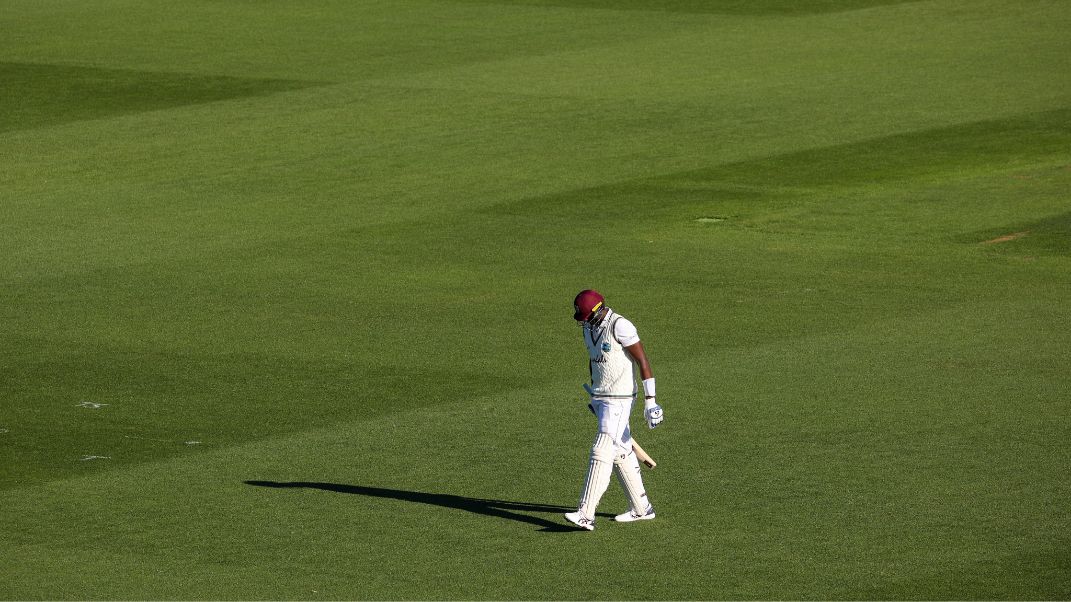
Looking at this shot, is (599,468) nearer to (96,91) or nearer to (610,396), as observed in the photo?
(610,396)

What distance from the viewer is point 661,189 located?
3353 centimetres

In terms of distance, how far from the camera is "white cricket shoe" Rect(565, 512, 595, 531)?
595 inches

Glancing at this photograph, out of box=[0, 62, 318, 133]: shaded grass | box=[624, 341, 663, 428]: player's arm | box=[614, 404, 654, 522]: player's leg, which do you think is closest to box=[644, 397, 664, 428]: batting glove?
box=[624, 341, 663, 428]: player's arm

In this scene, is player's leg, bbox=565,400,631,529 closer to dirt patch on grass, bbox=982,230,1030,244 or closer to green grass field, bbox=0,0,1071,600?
green grass field, bbox=0,0,1071,600

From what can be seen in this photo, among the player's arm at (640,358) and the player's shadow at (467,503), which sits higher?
the player's arm at (640,358)

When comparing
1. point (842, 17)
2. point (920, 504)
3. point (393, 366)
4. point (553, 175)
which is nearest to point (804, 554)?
point (920, 504)

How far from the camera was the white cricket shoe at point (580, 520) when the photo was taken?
1512 centimetres

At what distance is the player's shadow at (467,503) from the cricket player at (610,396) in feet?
1.42

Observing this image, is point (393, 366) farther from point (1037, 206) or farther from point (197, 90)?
point (197, 90)

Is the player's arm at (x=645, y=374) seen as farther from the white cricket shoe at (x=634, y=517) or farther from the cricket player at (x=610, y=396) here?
the white cricket shoe at (x=634, y=517)

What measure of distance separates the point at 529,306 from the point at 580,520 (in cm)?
1006

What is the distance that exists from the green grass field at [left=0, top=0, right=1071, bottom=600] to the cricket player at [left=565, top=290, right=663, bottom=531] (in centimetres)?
43

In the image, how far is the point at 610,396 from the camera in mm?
15242

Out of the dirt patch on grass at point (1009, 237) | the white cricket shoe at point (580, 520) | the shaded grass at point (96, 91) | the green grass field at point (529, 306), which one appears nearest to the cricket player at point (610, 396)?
the white cricket shoe at point (580, 520)
